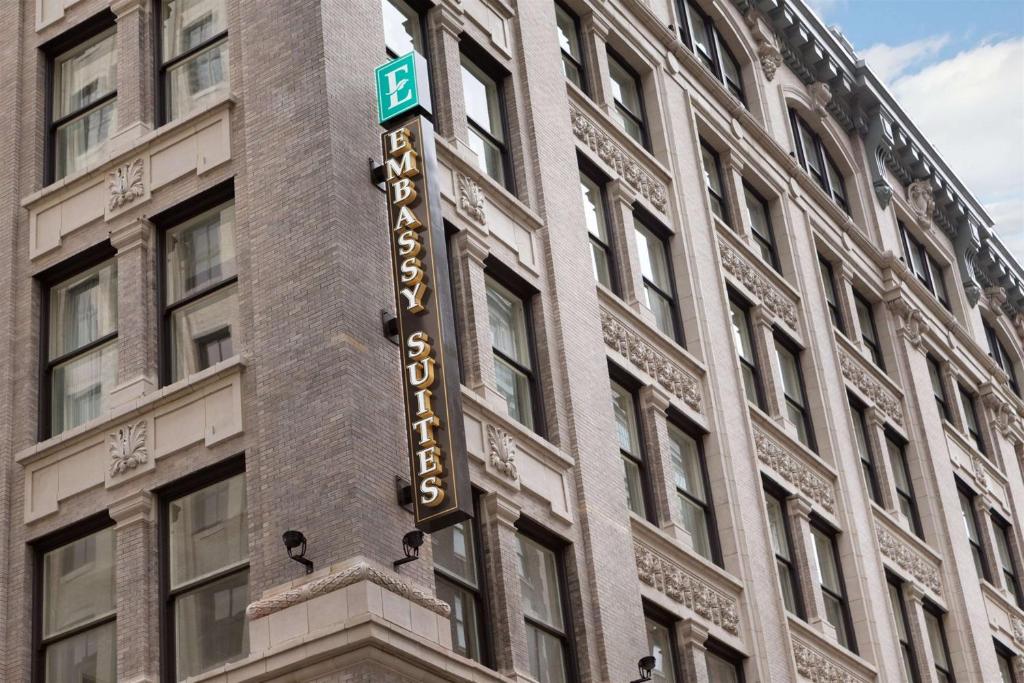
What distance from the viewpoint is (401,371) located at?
20.8 m

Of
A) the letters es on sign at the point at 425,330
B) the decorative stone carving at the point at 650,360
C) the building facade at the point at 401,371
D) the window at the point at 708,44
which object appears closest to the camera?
the letters es on sign at the point at 425,330

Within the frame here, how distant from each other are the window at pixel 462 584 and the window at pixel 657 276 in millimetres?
9254

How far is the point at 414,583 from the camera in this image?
19.6m

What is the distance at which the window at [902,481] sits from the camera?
127ft

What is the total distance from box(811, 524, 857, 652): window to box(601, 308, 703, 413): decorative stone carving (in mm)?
4573

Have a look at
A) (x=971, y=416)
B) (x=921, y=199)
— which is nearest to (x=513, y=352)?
(x=971, y=416)

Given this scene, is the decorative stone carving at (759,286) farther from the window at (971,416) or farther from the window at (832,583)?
the window at (971,416)

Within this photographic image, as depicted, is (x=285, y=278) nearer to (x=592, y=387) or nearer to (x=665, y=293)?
(x=592, y=387)

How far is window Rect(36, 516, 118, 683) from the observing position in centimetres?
2144

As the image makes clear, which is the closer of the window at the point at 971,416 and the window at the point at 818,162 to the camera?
the window at the point at 818,162

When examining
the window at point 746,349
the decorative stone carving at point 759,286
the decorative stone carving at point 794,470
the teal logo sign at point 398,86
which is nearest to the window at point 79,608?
the teal logo sign at point 398,86

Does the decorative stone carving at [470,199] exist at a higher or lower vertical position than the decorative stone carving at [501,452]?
higher

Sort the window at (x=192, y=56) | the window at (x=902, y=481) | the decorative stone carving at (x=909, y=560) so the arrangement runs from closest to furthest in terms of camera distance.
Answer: the window at (x=192, y=56)
the decorative stone carving at (x=909, y=560)
the window at (x=902, y=481)

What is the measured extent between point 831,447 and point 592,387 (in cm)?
1020
